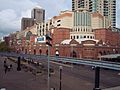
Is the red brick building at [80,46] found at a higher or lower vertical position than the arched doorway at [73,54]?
higher

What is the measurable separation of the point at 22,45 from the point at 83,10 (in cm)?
5956

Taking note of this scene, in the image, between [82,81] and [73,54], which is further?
[73,54]

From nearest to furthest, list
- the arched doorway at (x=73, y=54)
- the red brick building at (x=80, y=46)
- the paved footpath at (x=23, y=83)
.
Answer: the paved footpath at (x=23, y=83), the red brick building at (x=80, y=46), the arched doorway at (x=73, y=54)

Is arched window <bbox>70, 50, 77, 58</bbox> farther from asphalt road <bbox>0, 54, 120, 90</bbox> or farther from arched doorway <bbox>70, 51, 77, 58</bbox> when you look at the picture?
asphalt road <bbox>0, 54, 120, 90</bbox>

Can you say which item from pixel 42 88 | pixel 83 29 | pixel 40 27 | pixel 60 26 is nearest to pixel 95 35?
pixel 83 29

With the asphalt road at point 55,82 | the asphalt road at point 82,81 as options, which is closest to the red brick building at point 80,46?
the asphalt road at point 82,81

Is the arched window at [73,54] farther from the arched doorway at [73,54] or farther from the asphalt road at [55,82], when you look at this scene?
the asphalt road at [55,82]

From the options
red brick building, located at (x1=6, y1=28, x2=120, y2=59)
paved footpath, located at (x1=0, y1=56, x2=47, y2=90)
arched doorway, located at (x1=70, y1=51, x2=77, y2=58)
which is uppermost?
red brick building, located at (x1=6, y1=28, x2=120, y2=59)

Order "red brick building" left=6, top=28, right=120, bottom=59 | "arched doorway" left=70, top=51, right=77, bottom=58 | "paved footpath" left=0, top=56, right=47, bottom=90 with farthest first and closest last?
"arched doorway" left=70, top=51, right=77, bottom=58, "red brick building" left=6, top=28, right=120, bottom=59, "paved footpath" left=0, top=56, right=47, bottom=90

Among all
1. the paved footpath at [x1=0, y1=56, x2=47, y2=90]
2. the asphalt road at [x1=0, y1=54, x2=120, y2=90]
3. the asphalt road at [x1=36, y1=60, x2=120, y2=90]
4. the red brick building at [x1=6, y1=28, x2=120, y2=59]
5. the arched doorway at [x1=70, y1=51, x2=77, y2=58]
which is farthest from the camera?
the arched doorway at [x1=70, y1=51, x2=77, y2=58]

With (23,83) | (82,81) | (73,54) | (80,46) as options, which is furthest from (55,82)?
(73,54)

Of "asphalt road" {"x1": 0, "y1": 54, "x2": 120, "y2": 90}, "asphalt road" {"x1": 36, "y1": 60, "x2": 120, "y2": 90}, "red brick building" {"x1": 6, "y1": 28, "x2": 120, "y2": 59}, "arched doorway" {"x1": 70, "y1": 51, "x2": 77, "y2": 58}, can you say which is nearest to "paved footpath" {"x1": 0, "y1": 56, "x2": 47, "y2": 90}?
"asphalt road" {"x1": 0, "y1": 54, "x2": 120, "y2": 90}

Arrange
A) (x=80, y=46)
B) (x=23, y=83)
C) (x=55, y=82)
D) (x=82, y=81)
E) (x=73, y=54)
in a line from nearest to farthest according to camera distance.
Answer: (x=23, y=83) < (x=55, y=82) < (x=82, y=81) < (x=80, y=46) < (x=73, y=54)

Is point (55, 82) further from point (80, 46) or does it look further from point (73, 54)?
point (73, 54)
